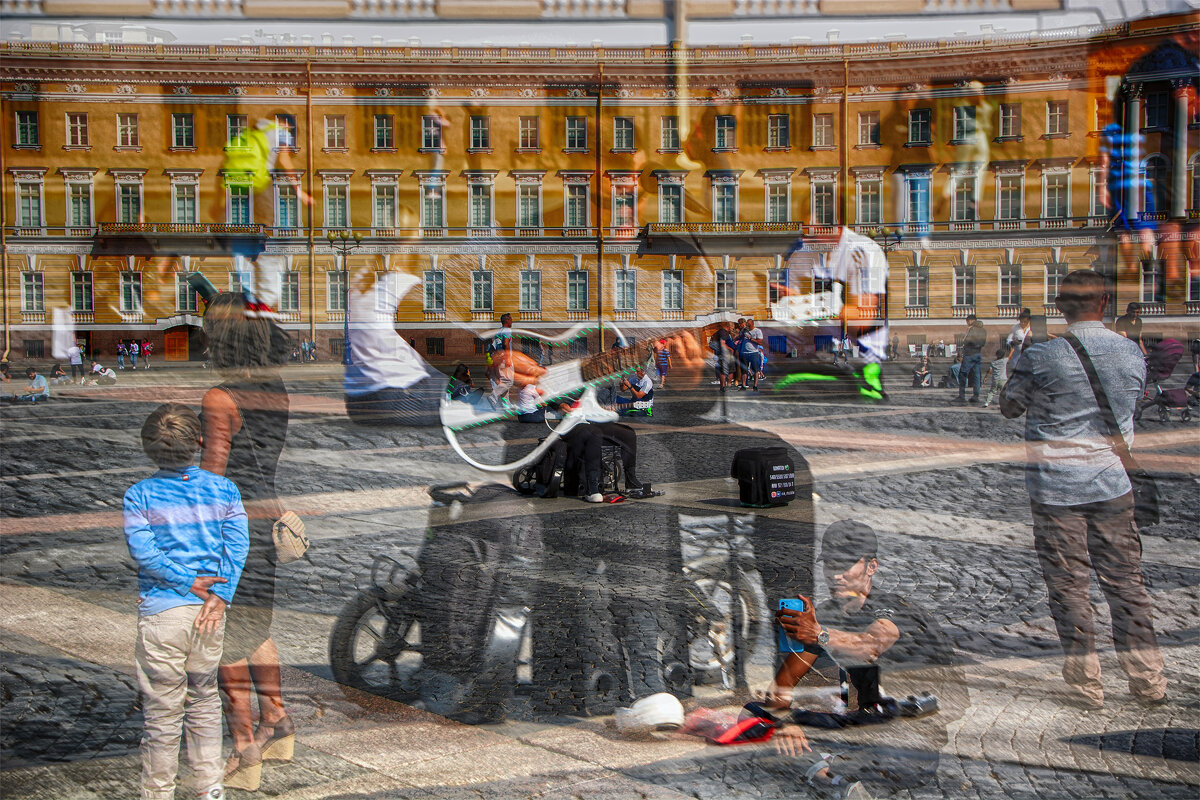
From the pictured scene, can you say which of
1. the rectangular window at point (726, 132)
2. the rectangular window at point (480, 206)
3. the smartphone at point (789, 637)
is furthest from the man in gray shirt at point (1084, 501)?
the rectangular window at point (480, 206)

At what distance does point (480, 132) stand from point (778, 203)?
80cm

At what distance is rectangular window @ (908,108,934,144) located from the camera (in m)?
2.68

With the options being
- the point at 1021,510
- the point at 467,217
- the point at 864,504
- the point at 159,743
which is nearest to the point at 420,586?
the point at 159,743

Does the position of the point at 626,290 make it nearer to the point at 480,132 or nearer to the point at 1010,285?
the point at 480,132

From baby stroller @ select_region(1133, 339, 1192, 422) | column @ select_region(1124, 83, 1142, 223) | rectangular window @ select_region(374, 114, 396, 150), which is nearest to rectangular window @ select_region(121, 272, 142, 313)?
rectangular window @ select_region(374, 114, 396, 150)

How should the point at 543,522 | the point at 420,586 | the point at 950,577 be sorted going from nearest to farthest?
the point at 420,586
the point at 950,577
the point at 543,522

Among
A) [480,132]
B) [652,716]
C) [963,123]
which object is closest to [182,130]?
[480,132]

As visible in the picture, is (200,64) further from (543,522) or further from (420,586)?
(543,522)

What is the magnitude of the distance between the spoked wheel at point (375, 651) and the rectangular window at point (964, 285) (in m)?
2.36

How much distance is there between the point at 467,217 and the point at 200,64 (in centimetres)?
81

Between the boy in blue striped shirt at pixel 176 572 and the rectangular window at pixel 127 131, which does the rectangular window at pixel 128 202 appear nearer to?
the rectangular window at pixel 127 131

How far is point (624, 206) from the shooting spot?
2.75 metres

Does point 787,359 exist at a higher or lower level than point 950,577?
higher

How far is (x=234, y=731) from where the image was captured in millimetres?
3129
